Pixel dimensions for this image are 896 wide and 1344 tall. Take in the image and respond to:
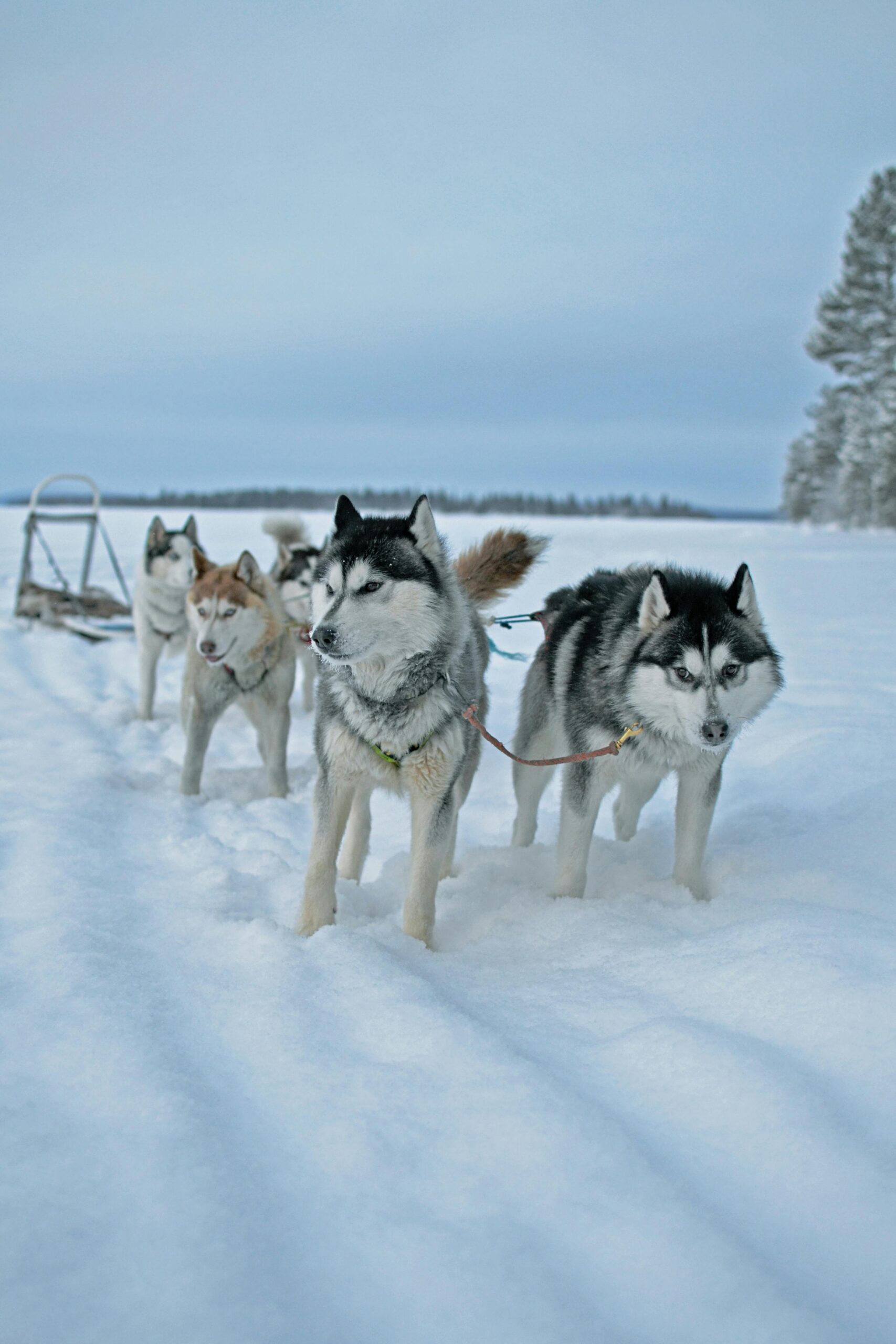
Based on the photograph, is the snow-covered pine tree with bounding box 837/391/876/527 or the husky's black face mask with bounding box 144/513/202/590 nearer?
the husky's black face mask with bounding box 144/513/202/590

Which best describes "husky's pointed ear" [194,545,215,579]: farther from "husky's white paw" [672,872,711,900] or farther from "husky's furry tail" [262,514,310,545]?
"husky's white paw" [672,872,711,900]

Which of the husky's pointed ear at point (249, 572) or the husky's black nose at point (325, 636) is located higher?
the husky's pointed ear at point (249, 572)

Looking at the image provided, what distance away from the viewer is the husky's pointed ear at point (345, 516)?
3168 millimetres

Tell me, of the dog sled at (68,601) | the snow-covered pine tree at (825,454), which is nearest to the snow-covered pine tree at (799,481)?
the snow-covered pine tree at (825,454)

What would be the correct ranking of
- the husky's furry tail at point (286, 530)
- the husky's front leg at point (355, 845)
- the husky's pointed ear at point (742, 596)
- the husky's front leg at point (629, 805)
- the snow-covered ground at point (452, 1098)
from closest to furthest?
1. the snow-covered ground at point (452, 1098)
2. the husky's pointed ear at point (742, 596)
3. the husky's front leg at point (355, 845)
4. the husky's front leg at point (629, 805)
5. the husky's furry tail at point (286, 530)

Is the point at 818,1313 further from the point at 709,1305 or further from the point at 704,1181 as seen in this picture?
the point at 704,1181

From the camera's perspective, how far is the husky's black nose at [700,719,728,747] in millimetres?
2965

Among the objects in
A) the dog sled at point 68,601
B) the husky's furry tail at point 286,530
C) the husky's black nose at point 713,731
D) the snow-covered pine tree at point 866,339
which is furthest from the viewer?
the snow-covered pine tree at point 866,339

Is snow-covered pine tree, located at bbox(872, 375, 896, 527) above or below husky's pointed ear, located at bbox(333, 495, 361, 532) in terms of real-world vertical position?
above

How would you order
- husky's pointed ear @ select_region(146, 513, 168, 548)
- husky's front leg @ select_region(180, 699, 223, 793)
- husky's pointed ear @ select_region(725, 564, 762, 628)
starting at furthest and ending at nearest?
husky's pointed ear @ select_region(146, 513, 168, 548) → husky's front leg @ select_region(180, 699, 223, 793) → husky's pointed ear @ select_region(725, 564, 762, 628)

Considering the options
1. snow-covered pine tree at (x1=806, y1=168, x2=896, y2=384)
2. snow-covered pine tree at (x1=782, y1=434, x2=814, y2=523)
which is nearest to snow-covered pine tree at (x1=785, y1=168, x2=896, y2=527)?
snow-covered pine tree at (x1=806, y1=168, x2=896, y2=384)

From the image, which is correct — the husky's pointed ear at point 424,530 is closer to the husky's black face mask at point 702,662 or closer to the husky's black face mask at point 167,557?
the husky's black face mask at point 702,662

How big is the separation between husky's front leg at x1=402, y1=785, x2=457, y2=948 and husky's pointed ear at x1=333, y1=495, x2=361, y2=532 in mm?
1035

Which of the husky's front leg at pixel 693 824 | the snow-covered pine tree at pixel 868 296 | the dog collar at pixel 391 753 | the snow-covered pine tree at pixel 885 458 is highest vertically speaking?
the snow-covered pine tree at pixel 868 296
